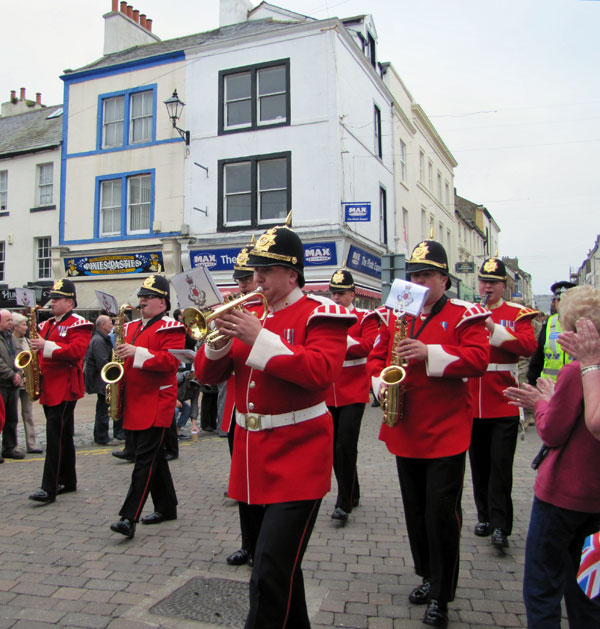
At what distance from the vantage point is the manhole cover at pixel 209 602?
3602mm

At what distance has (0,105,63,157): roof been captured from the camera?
910 inches

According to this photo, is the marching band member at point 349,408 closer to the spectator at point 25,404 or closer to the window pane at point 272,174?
the spectator at point 25,404

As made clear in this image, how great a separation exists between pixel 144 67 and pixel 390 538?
20153 mm

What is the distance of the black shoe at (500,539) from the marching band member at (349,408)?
1.35 m

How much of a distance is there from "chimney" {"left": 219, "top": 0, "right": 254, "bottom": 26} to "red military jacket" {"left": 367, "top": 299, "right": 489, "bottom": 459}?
2178 centimetres

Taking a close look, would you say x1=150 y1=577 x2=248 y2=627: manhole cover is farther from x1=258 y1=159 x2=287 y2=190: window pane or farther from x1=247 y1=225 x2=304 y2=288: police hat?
x1=258 y1=159 x2=287 y2=190: window pane

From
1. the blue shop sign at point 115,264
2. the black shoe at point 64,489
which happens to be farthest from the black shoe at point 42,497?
the blue shop sign at point 115,264

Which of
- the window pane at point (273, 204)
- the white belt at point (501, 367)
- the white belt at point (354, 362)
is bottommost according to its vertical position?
the white belt at point (501, 367)

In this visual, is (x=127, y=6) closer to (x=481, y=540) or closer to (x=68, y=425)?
(x=68, y=425)

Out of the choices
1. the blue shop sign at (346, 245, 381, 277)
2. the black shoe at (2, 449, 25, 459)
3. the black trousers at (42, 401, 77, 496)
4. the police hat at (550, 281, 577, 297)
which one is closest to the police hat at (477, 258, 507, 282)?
the police hat at (550, 281, 577, 297)

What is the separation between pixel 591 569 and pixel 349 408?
11.3ft

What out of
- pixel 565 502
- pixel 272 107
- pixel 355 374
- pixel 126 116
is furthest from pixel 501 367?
pixel 126 116

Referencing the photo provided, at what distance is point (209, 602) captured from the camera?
383 centimetres

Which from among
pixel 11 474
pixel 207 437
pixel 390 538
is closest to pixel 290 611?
pixel 390 538
